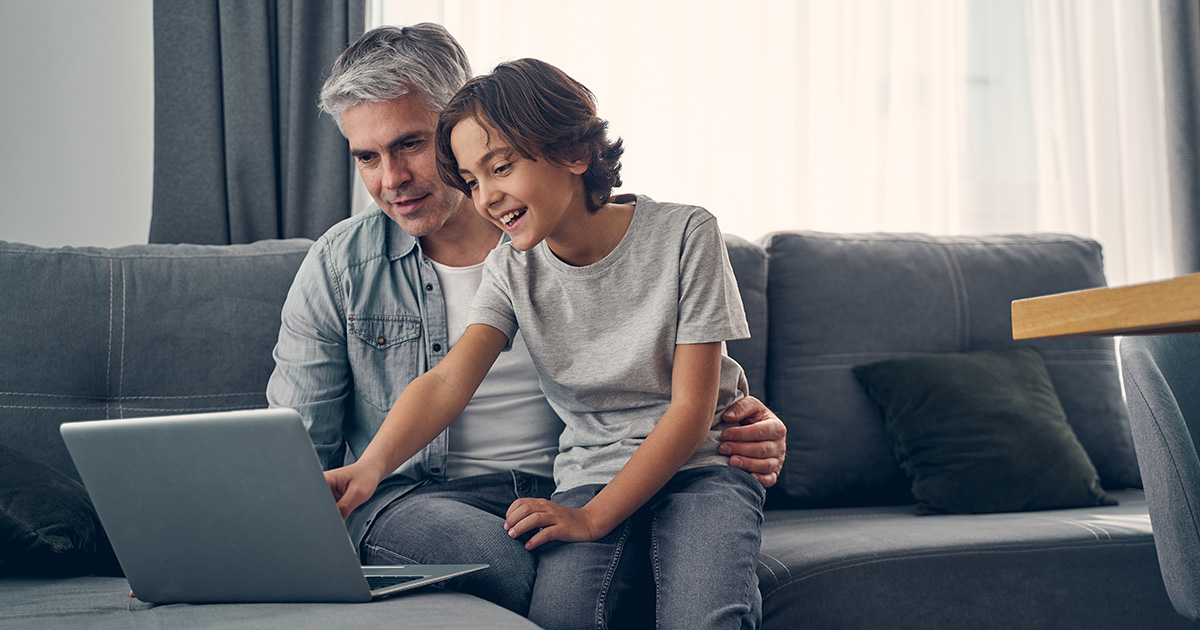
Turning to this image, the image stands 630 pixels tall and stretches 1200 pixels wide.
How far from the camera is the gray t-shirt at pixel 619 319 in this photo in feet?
4.11

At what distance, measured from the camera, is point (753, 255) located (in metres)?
1.91

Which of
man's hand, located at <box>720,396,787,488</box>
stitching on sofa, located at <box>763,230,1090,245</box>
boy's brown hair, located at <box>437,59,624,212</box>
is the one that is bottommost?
man's hand, located at <box>720,396,787,488</box>

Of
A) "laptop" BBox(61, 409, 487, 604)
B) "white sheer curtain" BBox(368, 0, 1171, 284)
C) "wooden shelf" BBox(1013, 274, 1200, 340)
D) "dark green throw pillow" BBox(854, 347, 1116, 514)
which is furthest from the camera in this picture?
"white sheer curtain" BBox(368, 0, 1171, 284)

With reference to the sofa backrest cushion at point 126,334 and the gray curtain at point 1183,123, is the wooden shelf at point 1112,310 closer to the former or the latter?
the sofa backrest cushion at point 126,334

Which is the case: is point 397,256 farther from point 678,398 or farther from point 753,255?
point 753,255

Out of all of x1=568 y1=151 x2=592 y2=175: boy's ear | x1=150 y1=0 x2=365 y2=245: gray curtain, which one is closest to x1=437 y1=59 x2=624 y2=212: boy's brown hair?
x1=568 y1=151 x2=592 y2=175: boy's ear

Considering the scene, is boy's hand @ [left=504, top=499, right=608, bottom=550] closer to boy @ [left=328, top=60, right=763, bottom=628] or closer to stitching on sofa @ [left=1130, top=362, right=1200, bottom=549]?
boy @ [left=328, top=60, right=763, bottom=628]

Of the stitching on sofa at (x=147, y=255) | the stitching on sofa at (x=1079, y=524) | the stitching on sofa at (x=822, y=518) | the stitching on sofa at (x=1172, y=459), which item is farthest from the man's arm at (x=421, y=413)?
the stitching on sofa at (x=1079, y=524)

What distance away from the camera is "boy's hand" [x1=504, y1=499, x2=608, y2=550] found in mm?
1111

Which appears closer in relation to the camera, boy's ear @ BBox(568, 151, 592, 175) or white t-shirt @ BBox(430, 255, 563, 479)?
boy's ear @ BBox(568, 151, 592, 175)

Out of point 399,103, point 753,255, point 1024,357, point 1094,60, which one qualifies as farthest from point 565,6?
point 1094,60

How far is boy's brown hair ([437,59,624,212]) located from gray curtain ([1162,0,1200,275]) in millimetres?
2244

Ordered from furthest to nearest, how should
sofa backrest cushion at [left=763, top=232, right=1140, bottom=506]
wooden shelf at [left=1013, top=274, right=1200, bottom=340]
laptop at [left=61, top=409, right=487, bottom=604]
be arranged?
sofa backrest cushion at [left=763, top=232, right=1140, bottom=506] → laptop at [left=61, top=409, right=487, bottom=604] → wooden shelf at [left=1013, top=274, right=1200, bottom=340]

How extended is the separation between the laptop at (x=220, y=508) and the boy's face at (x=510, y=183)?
526mm
